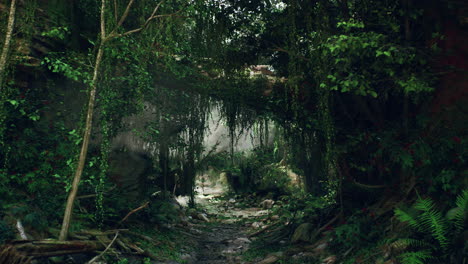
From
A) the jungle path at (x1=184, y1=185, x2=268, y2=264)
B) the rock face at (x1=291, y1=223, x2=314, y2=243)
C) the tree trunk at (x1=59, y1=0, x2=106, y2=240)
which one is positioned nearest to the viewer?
the tree trunk at (x1=59, y1=0, x2=106, y2=240)

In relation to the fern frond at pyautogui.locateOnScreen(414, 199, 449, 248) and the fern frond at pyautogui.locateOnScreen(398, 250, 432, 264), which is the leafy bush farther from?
the fern frond at pyautogui.locateOnScreen(414, 199, 449, 248)

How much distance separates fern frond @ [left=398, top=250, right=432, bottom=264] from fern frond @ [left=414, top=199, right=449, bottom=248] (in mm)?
238

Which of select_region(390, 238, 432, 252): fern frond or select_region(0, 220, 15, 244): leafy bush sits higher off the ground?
select_region(0, 220, 15, 244): leafy bush

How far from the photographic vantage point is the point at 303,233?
683 cm

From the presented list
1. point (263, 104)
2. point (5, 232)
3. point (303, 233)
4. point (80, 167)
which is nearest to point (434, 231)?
point (303, 233)

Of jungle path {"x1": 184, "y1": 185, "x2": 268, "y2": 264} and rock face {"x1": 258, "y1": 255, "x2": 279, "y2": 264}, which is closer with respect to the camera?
rock face {"x1": 258, "y1": 255, "x2": 279, "y2": 264}

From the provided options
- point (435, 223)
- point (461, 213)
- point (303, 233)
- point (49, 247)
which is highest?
point (461, 213)

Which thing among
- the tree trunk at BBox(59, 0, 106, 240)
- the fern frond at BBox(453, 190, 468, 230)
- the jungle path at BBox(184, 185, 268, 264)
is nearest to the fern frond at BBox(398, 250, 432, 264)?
the fern frond at BBox(453, 190, 468, 230)

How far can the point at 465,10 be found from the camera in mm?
4957

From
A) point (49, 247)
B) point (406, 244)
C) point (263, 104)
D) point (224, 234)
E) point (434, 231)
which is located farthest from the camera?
point (224, 234)

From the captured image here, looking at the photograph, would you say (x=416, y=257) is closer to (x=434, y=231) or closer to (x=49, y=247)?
(x=434, y=231)

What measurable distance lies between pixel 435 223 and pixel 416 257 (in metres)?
0.49

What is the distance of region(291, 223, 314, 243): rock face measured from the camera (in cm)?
676

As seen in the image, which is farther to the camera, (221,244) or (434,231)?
(221,244)
